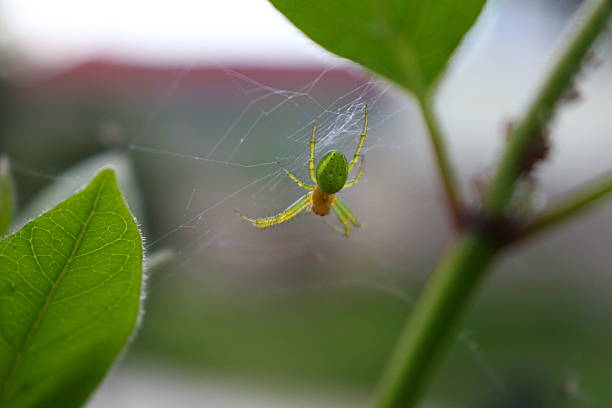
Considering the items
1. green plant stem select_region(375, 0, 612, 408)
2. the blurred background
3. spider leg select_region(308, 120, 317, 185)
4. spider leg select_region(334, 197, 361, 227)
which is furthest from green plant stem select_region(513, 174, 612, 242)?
the blurred background

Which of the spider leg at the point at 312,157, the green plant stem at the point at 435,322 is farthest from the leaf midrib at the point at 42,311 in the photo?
the spider leg at the point at 312,157

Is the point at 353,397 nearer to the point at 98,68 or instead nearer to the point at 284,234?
the point at 284,234

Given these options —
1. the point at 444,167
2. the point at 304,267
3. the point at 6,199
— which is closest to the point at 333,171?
the point at 444,167

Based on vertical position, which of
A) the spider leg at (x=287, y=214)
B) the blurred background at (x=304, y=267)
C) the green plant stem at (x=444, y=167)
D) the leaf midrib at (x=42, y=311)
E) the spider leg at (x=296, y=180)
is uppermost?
the leaf midrib at (x=42, y=311)

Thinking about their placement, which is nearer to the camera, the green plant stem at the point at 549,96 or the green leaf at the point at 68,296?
the green leaf at the point at 68,296

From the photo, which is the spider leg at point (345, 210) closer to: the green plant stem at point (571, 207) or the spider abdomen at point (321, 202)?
the spider abdomen at point (321, 202)

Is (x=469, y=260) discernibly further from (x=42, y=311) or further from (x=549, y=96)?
(x=42, y=311)

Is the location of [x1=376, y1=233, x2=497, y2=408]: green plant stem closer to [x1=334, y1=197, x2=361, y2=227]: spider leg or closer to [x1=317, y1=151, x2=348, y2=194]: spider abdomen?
[x1=317, y1=151, x2=348, y2=194]: spider abdomen
